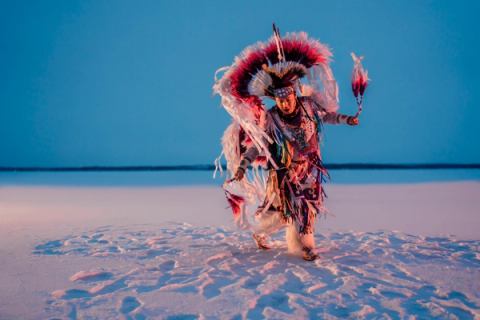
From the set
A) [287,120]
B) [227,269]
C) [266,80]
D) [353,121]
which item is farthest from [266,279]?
[266,80]

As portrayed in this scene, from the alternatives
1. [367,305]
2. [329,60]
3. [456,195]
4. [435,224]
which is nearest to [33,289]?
[367,305]

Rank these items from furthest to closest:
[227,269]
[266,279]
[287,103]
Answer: [287,103], [227,269], [266,279]

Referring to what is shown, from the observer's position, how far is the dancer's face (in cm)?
352

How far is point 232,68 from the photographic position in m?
3.63

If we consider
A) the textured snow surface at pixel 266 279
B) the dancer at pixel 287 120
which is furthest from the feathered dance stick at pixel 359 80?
the textured snow surface at pixel 266 279

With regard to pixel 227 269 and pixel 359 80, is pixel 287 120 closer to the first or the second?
pixel 359 80

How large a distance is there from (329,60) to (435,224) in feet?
8.51

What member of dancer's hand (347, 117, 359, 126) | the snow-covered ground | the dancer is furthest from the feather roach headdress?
the snow-covered ground

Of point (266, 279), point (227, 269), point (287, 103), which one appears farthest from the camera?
point (287, 103)

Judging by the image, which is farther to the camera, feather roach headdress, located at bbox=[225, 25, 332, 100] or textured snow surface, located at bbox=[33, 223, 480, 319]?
feather roach headdress, located at bbox=[225, 25, 332, 100]

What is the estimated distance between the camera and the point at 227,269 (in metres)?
3.20

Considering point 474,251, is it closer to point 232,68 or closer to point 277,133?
point 277,133

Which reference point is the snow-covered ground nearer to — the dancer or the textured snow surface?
the textured snow surface

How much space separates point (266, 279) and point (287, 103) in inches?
53.8
